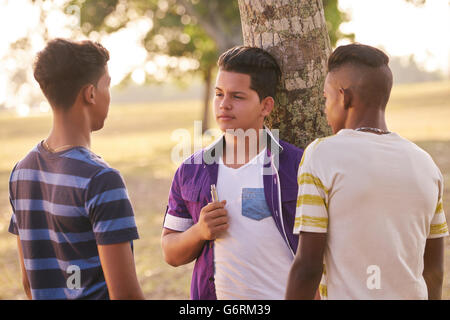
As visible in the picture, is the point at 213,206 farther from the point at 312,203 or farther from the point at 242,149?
the point at 312,203

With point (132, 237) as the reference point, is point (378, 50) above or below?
above

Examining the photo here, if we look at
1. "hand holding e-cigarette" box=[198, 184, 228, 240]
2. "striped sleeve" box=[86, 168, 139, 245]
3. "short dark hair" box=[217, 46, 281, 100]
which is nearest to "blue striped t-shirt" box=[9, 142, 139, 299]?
"striped sleeve" box=[86, 168, 139, 245]

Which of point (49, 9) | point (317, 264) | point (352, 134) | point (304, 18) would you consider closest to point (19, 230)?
point (317, 264)

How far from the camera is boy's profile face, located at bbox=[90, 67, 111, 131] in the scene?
2.48m

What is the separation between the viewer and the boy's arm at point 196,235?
8.62 feet

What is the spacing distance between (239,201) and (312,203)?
1.98 feet

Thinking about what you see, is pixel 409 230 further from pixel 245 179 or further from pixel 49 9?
pixel 49 9

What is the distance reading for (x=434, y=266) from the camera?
7.93 ft

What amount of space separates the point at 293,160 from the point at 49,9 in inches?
353

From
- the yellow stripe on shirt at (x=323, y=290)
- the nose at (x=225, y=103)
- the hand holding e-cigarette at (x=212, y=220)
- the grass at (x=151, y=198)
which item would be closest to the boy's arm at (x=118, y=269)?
the hand holding e-cigarette at (x=212, y=220)

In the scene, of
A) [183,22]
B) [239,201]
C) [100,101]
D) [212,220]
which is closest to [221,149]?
[239,201]

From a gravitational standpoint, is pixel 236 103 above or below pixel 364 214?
above

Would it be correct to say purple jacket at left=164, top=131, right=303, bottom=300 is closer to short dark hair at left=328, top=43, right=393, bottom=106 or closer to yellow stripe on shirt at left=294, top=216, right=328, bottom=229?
yellow stripe on shirt at left=294, top=216, right=328, bottom=229

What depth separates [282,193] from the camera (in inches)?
106
